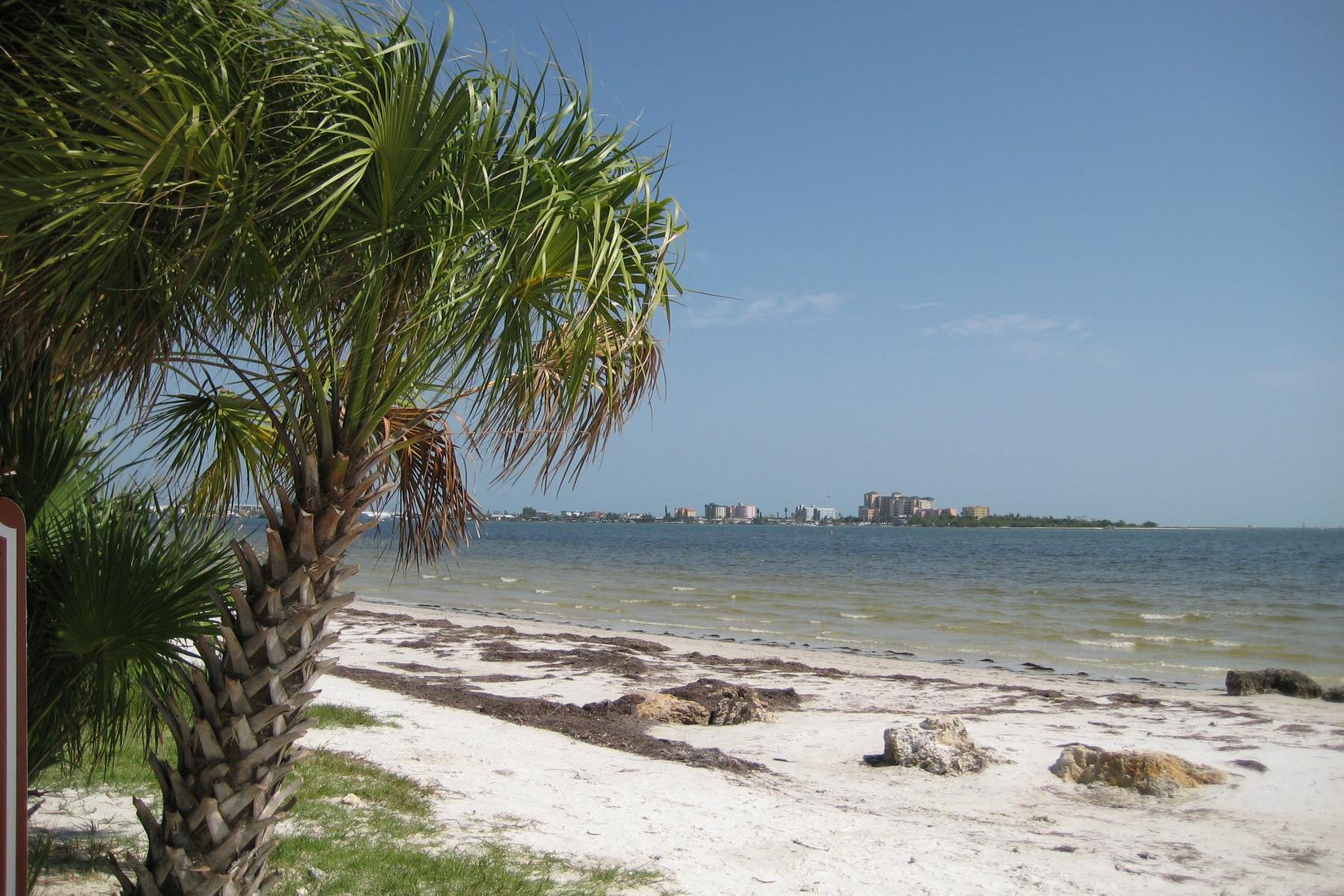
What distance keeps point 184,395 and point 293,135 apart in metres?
1.85

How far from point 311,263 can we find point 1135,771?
8.24 m

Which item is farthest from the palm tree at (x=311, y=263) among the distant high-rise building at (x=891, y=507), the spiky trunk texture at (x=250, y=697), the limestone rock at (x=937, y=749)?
the distant high-rise building at (x=891, y=507)

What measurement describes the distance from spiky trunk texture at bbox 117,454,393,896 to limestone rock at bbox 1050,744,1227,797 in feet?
24.7

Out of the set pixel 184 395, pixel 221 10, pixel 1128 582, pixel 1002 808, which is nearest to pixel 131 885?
pixel 184 395

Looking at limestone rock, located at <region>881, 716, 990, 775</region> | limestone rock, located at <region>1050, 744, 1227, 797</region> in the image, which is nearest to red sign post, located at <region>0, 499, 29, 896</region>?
limestone rock, located at <region>881, 716, 990, 775</region>

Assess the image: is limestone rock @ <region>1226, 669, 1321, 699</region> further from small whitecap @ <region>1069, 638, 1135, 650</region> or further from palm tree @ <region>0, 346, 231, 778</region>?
palm tree @ <region>0, 346, 231, 778</region>

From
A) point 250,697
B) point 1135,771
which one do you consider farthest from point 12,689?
point 1135,771

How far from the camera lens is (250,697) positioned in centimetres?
Answer: 355

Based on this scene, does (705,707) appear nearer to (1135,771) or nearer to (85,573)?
(1135,771)

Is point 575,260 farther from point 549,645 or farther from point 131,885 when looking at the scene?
point 549,645

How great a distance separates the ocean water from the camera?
20.2m

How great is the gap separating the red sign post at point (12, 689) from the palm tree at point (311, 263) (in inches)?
55.9

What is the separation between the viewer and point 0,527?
184cm

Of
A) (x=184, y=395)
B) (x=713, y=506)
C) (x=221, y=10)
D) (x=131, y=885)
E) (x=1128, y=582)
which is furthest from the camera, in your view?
(x=713, y=506)
